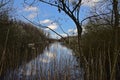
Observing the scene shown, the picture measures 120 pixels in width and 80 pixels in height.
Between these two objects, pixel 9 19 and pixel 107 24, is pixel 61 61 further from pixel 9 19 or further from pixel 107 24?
pixel 9 19

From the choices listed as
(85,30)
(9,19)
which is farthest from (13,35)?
(85,30)

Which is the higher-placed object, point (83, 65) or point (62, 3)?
point (62, 3)

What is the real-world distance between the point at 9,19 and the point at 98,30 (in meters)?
5.76

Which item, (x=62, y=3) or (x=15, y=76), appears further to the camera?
(x=15, y=76)

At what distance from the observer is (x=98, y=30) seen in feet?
45.1

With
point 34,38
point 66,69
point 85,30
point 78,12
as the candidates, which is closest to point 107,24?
point 85,30

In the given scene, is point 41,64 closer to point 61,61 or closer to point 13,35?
point 61,61

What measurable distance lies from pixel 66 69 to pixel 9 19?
35.5 ft

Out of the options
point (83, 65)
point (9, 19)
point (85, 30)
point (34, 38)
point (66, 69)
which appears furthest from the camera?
point (34, 38)

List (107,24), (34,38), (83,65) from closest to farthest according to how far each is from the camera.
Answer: (83,65) → (107,24) → (34,38)

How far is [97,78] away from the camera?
22.7 ft

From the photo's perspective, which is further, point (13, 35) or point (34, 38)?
point (34, 38)

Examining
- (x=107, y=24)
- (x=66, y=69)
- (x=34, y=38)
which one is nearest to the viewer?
(x=66, y=69)

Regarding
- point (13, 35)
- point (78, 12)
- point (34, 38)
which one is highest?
point (78, 12)
